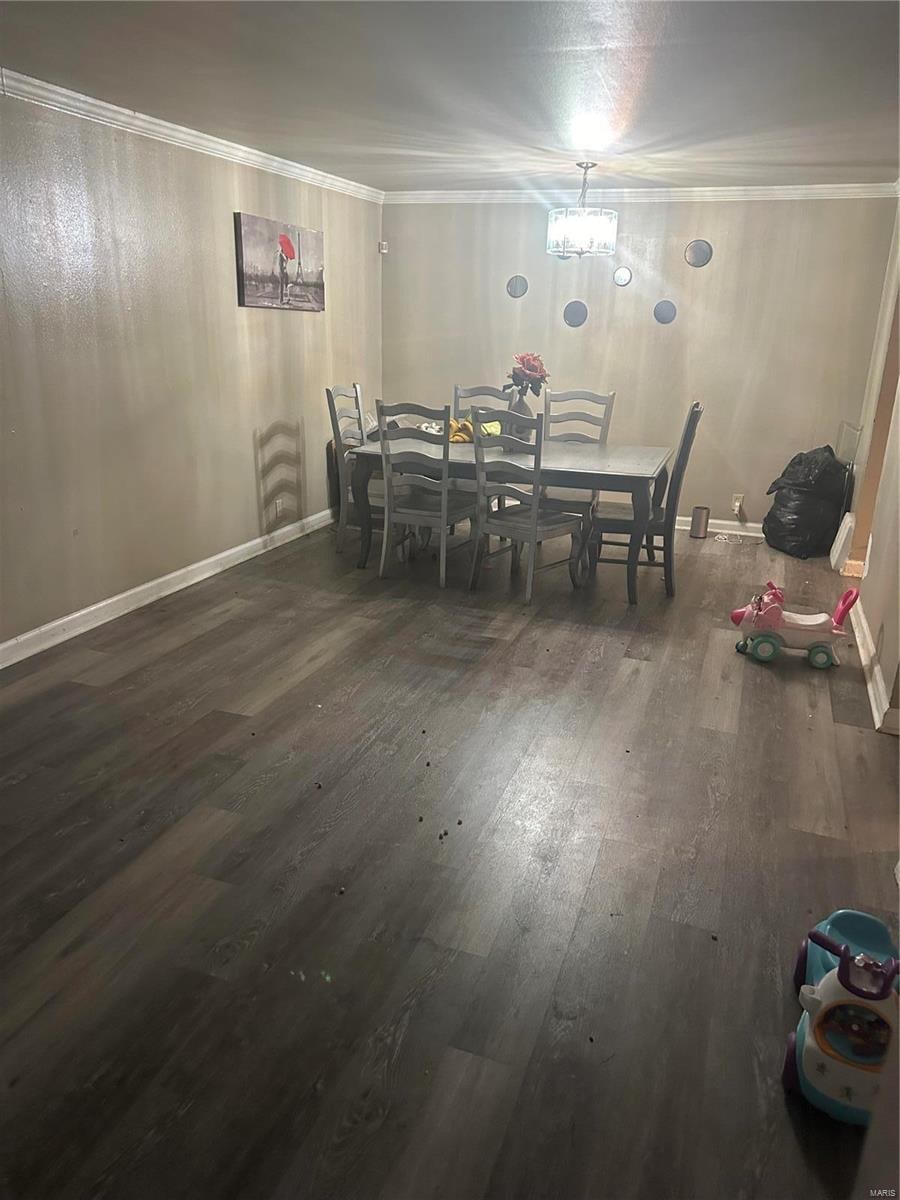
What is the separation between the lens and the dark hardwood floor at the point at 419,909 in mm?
1476

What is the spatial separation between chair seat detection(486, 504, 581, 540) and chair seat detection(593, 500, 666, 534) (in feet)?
0.45

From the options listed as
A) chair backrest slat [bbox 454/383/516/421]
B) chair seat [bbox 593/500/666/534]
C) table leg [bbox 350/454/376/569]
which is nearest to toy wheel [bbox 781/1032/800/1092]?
chair seat [bbox 593/500/666/534]

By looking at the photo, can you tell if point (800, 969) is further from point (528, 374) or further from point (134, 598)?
point (528, 374)

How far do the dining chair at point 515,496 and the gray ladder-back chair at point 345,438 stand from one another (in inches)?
29.6

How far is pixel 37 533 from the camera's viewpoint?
3.48m

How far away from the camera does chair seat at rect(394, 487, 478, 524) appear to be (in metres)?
4.55

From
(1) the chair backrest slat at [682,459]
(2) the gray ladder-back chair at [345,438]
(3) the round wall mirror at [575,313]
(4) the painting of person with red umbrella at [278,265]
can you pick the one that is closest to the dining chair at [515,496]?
(1) the chair backrest slat at [682,459]

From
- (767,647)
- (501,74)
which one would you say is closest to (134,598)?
(501,74)

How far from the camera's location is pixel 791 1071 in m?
1.58

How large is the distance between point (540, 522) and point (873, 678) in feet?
5.74

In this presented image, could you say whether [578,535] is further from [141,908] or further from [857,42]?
[141,908]

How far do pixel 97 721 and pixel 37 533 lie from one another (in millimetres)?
1033

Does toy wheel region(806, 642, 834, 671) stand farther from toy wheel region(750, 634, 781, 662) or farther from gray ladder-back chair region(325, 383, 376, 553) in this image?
gray ladder-back chair region(325, 383, 376, 553)

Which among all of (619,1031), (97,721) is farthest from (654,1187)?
(97,721)
